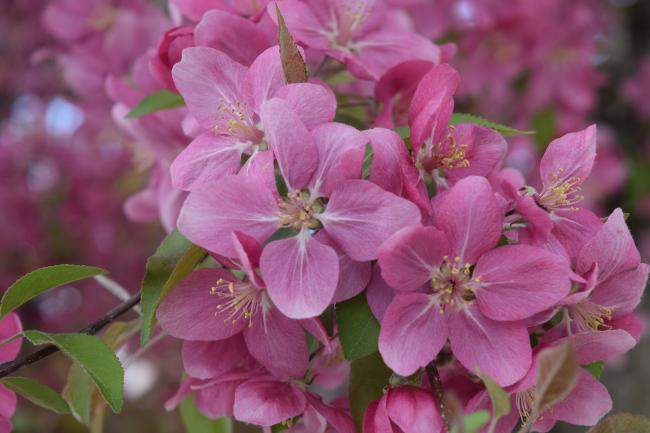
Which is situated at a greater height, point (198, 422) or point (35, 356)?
point (35, 356)

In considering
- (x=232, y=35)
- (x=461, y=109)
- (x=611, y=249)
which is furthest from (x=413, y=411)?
(x=461, y=109)

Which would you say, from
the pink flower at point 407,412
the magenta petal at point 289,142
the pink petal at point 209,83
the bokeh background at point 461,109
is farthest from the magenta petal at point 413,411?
the bokeh background at point 461,109

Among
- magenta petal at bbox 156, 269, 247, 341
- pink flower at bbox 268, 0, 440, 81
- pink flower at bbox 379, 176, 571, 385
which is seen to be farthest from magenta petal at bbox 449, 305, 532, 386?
pink flower at bbox 268, 0, 440, 81

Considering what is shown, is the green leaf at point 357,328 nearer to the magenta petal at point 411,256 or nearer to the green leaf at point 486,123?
the magenta petal at point 411,256

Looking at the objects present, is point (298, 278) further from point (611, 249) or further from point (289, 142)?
point (611, 249)

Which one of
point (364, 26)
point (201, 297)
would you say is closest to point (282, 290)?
point (201, 297)
